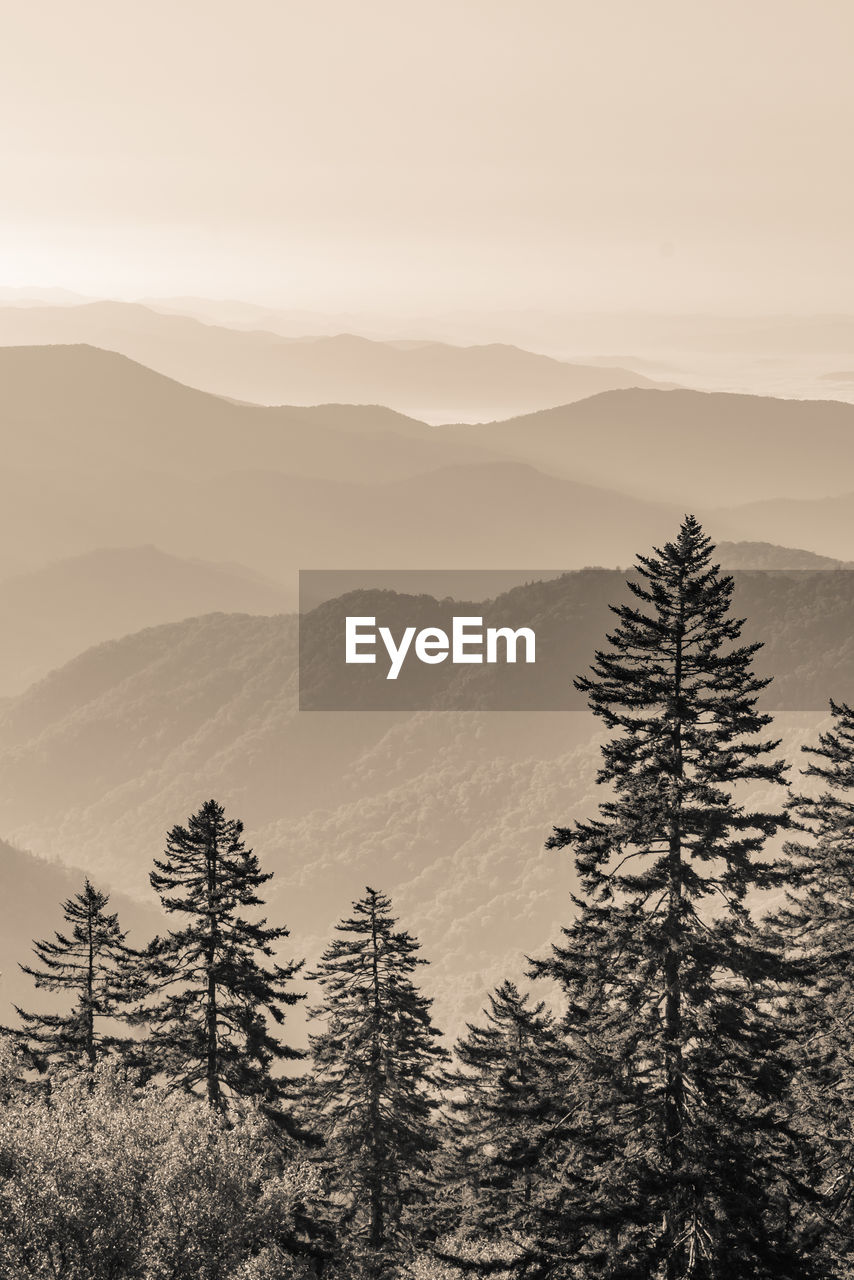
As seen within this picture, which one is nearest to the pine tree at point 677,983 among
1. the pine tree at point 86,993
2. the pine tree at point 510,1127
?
the pine tree at point 510,1127

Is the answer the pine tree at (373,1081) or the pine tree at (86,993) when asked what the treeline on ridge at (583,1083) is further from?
the pine tree at (86,993)

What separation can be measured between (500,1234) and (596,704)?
2058 centimetres

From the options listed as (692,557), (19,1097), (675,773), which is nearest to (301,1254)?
(19,1097)

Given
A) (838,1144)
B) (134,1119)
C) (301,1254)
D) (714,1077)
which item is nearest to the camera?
(714,1077)

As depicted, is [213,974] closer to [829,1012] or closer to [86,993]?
[86,993]

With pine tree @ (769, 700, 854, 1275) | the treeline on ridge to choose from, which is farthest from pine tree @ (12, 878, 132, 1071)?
pine tree @ (769, 700, 854, 1275)

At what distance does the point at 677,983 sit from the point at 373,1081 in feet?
68.3

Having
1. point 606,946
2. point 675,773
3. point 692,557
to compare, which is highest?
point 692,557

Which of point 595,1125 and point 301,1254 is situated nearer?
point 595,1125

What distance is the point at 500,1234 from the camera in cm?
3781

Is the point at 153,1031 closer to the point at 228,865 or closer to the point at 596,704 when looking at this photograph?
the point at 228,865

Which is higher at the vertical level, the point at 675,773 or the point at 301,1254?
the point at 675,773

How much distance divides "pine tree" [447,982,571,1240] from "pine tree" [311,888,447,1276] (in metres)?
2.03

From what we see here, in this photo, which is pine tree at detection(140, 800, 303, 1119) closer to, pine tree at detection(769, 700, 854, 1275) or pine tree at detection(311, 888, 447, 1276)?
pine tree at detection(311, 888, 447, 1276)
